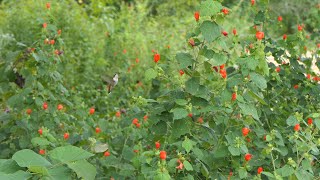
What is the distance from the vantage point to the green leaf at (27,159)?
1858mm

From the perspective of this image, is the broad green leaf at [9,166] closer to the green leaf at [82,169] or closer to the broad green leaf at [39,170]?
the broad green leaf at [39,170]

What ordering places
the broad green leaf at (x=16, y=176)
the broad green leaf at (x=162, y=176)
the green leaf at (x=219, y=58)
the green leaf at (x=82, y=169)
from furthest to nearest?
the green leaf at (x=219, y=58) → the broad green leaf at (x=162, y=176) → the green leaf at (x=82, y=169) → the broad green leaf at (x=16, y=176)

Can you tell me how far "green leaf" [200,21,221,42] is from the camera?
2572 mm

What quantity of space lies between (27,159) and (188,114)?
3.29 feet

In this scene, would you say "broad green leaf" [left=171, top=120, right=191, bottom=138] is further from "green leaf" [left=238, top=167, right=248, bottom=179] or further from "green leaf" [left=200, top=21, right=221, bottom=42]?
"green leaf" [left=200, top=21, right=221, bottom=42]

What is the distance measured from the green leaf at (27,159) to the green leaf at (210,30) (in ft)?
3.16

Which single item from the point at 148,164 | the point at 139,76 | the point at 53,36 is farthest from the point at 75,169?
the point at 139,76

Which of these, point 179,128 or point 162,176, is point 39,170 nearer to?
point 162,176

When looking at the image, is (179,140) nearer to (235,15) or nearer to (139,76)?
(139,76)

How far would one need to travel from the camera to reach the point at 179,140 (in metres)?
2.80

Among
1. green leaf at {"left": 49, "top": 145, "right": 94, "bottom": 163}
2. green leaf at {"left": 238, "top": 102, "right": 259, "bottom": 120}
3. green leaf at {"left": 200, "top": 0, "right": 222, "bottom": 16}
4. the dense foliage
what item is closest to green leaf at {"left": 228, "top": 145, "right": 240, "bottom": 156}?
the dense foliage

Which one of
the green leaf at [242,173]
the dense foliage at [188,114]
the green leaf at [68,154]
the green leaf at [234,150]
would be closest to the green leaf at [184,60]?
the dense foliage at [188,114]

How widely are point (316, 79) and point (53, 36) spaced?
61.6 inches

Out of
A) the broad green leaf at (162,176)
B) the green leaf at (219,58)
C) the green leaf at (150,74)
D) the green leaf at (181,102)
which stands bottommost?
the broad green leaf at (162,176)
